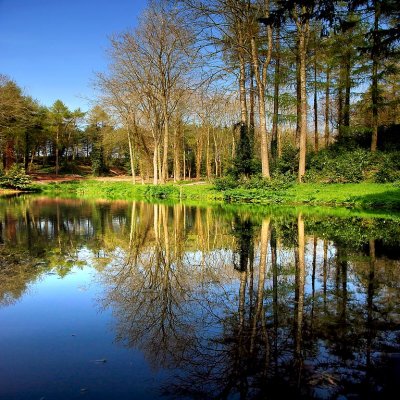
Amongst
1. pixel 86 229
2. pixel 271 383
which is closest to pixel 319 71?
pixel 86 229

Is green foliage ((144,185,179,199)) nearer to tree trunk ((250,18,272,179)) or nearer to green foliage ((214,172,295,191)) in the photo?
green foliage ((214,172,295,191))

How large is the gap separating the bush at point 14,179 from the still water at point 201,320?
30.4 meters

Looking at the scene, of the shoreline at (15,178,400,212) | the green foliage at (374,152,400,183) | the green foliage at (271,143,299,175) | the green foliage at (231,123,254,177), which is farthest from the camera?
the green foliage at (271,143,299,175)

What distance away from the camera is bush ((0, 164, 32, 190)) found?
3712 centimetres

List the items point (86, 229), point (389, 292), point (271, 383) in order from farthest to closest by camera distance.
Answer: point (86, 229) < point (389, 292) < point (271, 383)

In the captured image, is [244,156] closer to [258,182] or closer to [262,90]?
[258,182]

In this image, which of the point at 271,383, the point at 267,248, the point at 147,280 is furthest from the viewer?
the point at 267,248

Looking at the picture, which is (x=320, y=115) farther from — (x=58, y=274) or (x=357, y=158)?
(x=58, y=274)

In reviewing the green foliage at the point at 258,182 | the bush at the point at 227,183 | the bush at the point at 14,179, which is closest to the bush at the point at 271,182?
the green foliage at the point at 258,182

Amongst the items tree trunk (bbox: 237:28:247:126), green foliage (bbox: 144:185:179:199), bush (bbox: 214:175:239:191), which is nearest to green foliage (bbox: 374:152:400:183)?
bush (bbox: 214:175:239:191)

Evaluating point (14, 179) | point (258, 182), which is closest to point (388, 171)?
point (258, 182)

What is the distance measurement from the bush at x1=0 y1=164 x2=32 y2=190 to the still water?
30.4 m

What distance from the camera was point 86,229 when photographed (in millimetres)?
13469

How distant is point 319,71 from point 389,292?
33.0 meters
